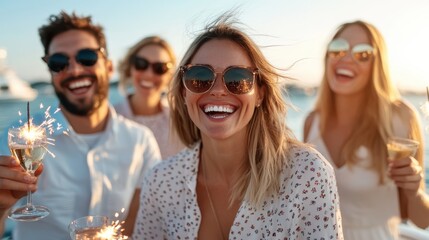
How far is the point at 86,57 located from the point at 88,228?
2.19 meters

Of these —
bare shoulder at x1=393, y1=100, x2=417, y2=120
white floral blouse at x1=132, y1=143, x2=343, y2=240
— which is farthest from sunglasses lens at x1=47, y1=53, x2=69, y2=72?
bare shoulder at x1=393, y1=100, x2=417, y2=120

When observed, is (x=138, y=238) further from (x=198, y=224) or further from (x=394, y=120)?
(x=394, y=120)

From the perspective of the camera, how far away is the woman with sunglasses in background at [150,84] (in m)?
5.86

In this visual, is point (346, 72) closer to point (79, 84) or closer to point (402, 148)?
point (402, 148)

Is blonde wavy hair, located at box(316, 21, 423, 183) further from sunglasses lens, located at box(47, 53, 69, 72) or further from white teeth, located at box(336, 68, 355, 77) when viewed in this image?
sunglasses lens, located at box(47, 53, 69, 72)

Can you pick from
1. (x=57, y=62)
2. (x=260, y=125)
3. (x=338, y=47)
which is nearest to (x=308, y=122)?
(x=338, y=47)

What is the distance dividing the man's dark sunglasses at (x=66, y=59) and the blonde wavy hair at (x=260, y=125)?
129 cm

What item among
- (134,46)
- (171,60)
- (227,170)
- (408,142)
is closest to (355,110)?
(408,142)

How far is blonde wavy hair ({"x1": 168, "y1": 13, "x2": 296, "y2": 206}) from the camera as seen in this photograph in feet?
9.03

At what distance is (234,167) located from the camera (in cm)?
302

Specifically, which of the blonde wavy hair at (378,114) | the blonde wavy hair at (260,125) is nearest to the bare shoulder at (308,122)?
the blonde wavy hair at (378,114)

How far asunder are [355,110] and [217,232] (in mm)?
1995

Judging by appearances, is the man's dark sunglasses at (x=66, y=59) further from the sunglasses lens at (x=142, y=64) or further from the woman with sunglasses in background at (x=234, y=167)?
the sunglasses lens at (x=142, y=64)

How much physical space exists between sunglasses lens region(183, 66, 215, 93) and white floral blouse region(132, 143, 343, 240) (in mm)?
605
